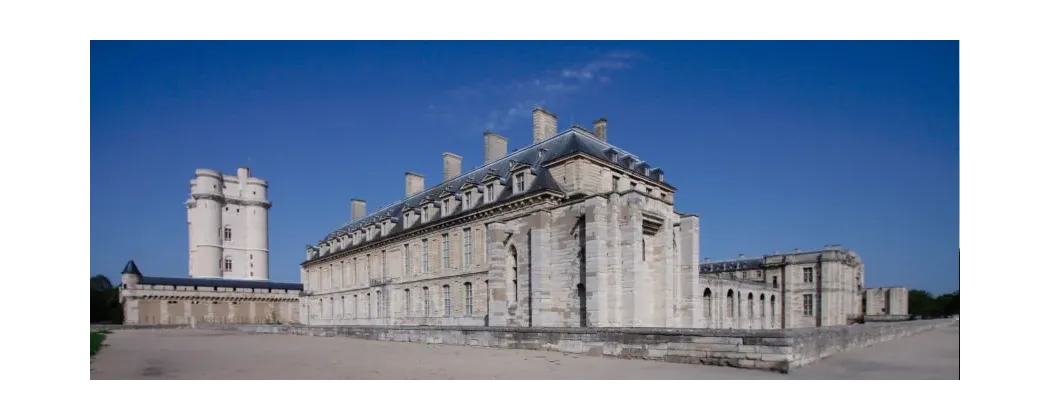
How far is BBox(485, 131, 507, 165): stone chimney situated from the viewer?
35178 mm

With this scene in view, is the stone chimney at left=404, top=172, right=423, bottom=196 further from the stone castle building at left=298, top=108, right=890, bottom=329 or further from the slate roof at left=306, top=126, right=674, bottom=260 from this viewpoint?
the slate roof at left=306, top=126, right=674, bottom=260

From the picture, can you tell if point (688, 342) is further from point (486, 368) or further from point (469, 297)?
point (469, 297)

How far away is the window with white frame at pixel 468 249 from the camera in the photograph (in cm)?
2901

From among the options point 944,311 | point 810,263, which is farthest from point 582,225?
point 944,311

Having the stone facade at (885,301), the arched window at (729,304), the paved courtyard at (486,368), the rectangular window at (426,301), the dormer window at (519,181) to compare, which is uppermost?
the dormer window at (519,181)

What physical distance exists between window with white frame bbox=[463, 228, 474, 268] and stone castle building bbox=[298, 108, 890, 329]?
0.20 feet

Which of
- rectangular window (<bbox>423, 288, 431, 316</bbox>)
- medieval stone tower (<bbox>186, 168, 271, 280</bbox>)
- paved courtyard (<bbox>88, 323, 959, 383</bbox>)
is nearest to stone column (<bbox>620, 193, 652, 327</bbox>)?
paved courtyard (<bbox>88, 323, 959, 383</bbox>)

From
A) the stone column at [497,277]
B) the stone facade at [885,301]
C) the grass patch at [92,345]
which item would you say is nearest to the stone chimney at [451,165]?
Answer: the stone column at [497,277]

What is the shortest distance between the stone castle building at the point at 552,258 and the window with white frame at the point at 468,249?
6 cm

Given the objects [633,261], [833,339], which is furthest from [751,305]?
[833,339]

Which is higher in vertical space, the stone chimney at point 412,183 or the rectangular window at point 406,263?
the stone chimney at point 412,183

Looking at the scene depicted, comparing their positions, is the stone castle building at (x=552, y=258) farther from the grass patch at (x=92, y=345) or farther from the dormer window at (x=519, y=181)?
the grass patch at (x=92, y=345)

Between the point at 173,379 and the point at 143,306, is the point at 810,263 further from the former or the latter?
the point at 143,306

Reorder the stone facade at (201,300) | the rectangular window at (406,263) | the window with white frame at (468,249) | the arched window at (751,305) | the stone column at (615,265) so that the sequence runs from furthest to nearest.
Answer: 1. the stone facade at (201,300)
2. the arched window at (751,305)
3. the rectangular window at (406,263)
4. the window with white frame at (468,249)
5. the stone column at (615,265)
